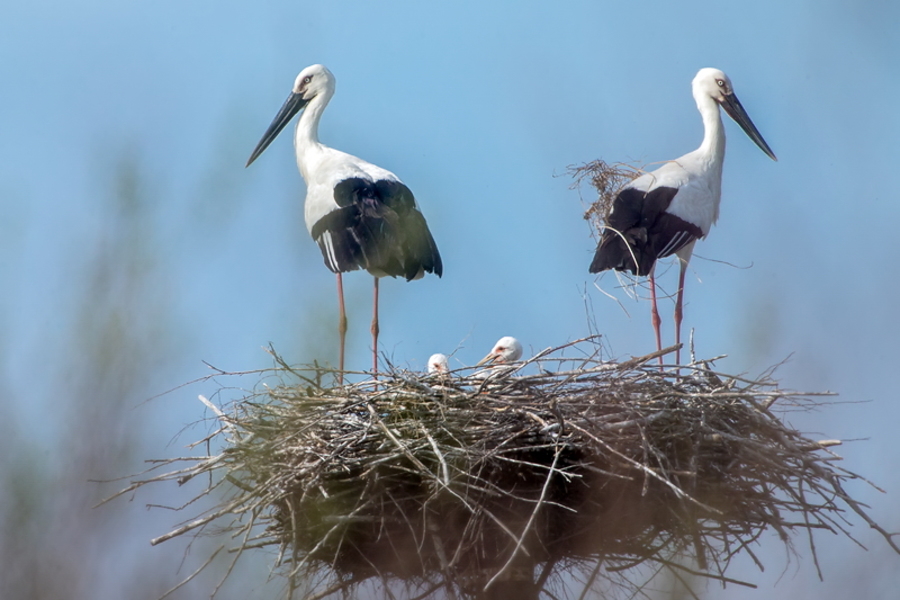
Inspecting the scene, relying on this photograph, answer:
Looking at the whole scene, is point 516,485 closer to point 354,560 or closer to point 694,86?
point 354,560

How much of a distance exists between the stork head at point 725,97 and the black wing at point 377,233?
6.78ft

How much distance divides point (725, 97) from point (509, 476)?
12.6ft

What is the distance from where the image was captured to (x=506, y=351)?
603cm

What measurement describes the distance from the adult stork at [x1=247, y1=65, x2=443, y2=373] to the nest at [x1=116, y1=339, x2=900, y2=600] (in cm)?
164

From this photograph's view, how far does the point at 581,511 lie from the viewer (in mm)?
4348

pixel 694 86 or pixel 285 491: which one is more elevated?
pixel 694 86

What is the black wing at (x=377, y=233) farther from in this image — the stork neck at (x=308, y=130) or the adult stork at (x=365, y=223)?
the stork neck at (x=308, y=130)

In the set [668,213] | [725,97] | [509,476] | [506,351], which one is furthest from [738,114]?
[509,476]

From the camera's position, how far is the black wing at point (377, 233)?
612 cm

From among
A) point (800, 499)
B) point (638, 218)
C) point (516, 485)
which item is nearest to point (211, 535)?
point (516, 485)

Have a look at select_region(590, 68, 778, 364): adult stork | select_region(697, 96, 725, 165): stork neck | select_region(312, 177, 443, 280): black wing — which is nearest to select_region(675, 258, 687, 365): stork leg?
select_region(590, 68, 778, 364): adult stork

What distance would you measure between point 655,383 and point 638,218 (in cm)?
208

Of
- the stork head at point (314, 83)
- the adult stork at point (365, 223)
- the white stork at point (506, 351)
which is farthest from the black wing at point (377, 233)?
the stork head at point (314, 83)

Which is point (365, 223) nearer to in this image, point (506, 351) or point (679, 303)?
point (506, 351)
